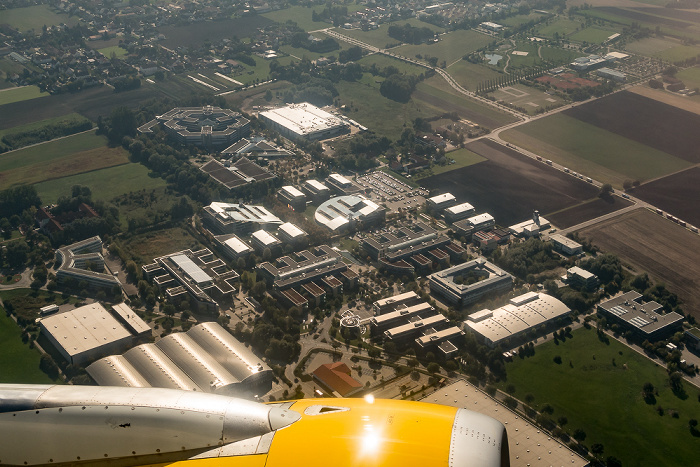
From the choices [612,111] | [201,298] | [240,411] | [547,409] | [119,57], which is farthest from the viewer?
[119,57]

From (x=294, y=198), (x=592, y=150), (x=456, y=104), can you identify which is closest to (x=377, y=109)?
(x=456, y=104)

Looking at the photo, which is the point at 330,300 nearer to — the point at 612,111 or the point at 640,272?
the point at 640,272

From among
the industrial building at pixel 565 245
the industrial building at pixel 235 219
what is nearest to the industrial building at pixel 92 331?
the industrial building at pixel 235 219

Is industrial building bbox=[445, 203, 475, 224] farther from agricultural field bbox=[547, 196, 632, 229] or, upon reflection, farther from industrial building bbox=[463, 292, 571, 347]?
industrial building bbox=[463, 292, 571, 347]

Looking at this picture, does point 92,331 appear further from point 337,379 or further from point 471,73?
point 471,73

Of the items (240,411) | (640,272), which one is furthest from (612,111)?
(240,411)

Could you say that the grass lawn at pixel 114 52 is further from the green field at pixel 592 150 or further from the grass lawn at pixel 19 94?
the green field at pixel 592 150
